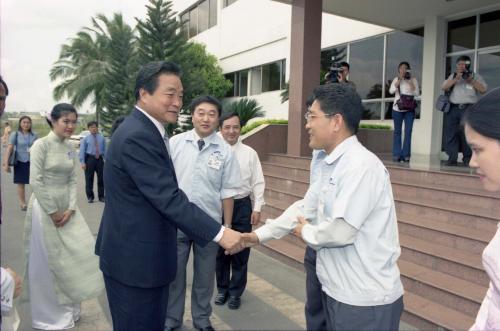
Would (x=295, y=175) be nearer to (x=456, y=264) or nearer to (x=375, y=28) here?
(x=456, y=264)

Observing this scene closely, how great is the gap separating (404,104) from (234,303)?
5.28 m

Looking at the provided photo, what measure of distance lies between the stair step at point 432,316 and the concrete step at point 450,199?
129 cm

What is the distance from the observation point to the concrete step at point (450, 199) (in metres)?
4.44

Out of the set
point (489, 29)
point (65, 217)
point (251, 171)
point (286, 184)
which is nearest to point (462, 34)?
point (489, 29)

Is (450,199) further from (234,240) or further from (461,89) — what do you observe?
(234,240)

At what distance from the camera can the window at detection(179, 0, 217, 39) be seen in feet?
67.8

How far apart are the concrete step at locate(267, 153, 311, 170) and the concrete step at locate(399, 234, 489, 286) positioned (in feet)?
11.2

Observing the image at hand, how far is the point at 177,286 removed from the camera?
3354mm

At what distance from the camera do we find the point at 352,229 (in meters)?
1.79

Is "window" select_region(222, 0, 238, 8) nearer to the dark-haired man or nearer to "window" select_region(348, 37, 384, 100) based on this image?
"window" select_region(348, 37, 384, 100)

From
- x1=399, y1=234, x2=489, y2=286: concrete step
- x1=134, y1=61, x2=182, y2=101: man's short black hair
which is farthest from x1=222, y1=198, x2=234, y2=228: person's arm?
x1=399, y1=234, x2=489, y2=286: concrete step

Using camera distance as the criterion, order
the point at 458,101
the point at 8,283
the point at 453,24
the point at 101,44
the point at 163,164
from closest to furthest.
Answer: the point at 8,283 → the point at 163,164 → the point at 458,101 → the point at 453,24 → the point at 101,44

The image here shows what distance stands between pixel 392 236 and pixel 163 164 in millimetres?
1228

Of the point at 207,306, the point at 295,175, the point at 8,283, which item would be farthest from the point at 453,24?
the point at 8,283
